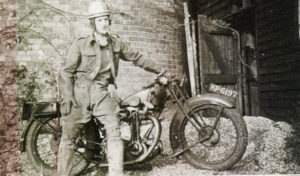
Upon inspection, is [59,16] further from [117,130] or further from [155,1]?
[117,130]

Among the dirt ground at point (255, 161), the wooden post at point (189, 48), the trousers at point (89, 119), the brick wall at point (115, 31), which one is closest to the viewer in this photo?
the trousers at point (89, 119)

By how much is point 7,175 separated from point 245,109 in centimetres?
346

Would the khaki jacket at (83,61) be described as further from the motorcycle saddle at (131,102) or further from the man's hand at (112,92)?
the motorcycle saddle at (131,102)

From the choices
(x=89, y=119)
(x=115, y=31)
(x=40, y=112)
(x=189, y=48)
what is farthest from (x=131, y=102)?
(x=189, y=48)

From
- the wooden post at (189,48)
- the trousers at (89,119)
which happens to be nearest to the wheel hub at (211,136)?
the trousers at (89,119)

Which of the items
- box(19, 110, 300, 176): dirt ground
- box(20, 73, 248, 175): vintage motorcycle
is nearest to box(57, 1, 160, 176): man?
box(20, 73, 248, 175): vintage motorcycle

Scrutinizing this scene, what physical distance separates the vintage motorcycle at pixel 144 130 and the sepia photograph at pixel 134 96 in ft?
0.03

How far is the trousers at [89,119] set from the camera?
9.25 feet

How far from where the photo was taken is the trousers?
282 centimetres

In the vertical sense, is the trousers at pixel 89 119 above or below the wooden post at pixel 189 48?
below

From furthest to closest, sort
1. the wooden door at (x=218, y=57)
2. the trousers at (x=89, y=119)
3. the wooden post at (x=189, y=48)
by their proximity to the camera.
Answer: the wooden post at (x=189, y=48), the wooden door at (x=218, y=57), the trousers at (x=89, y=119)

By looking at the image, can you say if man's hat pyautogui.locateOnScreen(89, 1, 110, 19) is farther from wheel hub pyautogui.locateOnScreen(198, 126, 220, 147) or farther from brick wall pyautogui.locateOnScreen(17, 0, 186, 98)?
wheel hub pyautogui.locateOnScreen(198, 126, 220, 147)

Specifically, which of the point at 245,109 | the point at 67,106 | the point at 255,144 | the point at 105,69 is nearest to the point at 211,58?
the point at 245,109

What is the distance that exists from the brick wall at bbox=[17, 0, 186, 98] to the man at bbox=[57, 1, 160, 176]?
0.69 metres
